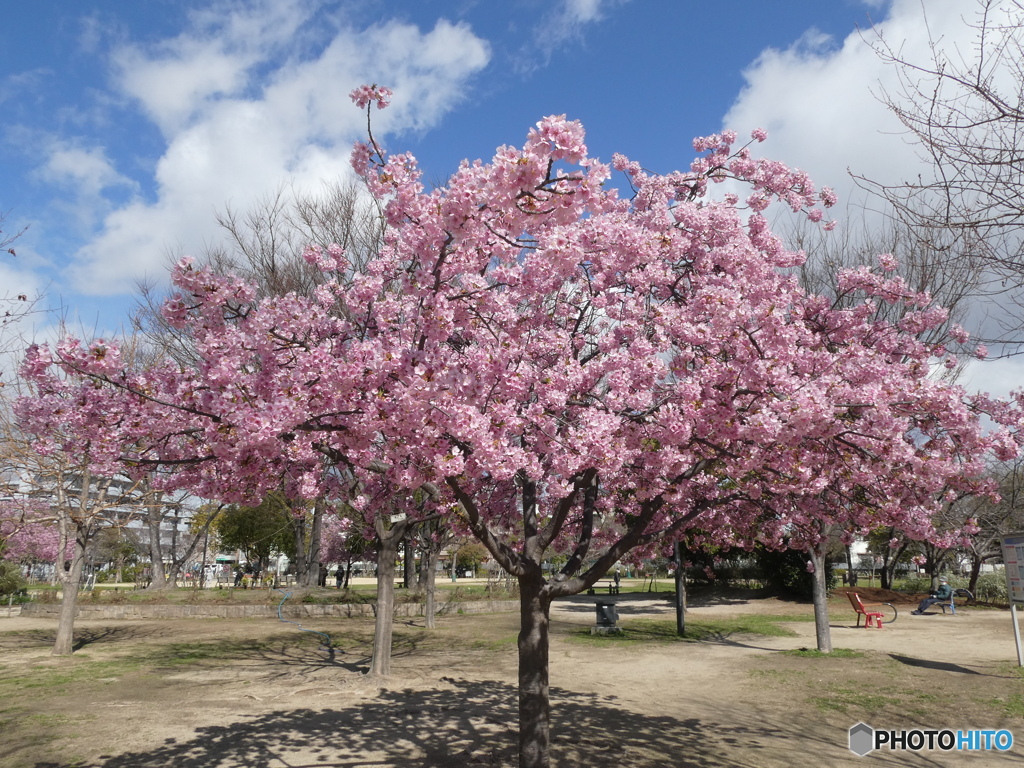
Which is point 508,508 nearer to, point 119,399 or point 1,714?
point 119,399

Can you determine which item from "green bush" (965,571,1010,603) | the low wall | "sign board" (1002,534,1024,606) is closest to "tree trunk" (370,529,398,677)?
"sign board" (1002,534,1024,606)

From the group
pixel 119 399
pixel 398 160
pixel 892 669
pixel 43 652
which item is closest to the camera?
pixel 398 160

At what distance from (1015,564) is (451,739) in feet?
32.7

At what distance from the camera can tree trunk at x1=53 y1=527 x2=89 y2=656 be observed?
14.2m

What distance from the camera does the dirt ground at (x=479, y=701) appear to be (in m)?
7.12

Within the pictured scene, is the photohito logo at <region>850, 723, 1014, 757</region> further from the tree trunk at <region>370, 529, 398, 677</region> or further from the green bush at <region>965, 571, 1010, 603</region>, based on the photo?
the green bush at <region>965, 571, 1010, 603</region>

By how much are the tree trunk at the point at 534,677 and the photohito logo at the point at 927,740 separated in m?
3.70

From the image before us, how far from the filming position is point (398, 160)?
4.98 meters

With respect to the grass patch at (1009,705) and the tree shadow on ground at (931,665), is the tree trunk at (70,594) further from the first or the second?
the tree shadow on ground at (931,665)

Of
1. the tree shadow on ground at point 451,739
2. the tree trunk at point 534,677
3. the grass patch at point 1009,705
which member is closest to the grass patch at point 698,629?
the grass patch at point 1009,705

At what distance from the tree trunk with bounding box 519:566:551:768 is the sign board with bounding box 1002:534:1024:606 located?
9.13 meters

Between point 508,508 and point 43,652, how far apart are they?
12.2 m

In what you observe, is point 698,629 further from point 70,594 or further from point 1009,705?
point 70,594

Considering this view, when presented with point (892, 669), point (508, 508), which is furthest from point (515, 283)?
point (892, 669)
